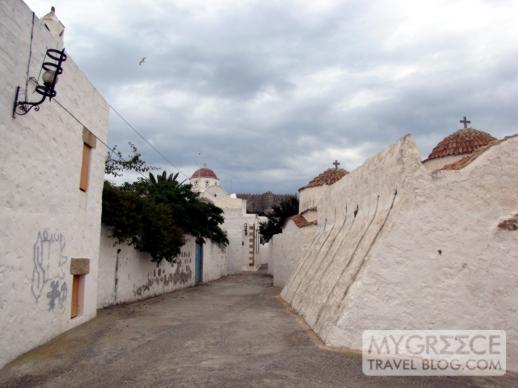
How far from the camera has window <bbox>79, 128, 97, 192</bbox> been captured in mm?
9128

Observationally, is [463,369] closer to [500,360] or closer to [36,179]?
[500,360]

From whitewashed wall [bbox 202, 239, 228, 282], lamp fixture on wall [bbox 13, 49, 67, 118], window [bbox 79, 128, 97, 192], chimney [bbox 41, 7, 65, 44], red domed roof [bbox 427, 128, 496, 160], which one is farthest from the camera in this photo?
whitewashed wall [bbox 202, 239, 228, 282]

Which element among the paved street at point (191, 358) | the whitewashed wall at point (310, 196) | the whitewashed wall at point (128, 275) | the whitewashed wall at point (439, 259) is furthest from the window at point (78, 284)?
the whitewashed wall at point (310, 196)

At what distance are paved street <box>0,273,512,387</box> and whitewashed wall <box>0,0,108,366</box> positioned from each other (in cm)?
55

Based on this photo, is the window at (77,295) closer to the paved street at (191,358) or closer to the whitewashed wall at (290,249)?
the paved street at (191,358)

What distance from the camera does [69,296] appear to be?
27.4ft

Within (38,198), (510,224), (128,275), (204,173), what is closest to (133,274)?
(128,275)

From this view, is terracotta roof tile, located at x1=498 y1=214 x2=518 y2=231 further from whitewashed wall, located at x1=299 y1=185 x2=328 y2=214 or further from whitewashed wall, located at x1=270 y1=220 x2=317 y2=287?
whitewashed wall, located at x1=299 y1=185 x2=328 y2=214

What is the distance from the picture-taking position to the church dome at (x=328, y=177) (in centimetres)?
2396

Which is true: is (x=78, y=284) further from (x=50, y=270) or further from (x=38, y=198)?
(x=38, y=198)

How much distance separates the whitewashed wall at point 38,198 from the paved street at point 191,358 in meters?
0.55

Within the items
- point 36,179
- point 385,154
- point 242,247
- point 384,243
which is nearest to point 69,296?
point 36,179

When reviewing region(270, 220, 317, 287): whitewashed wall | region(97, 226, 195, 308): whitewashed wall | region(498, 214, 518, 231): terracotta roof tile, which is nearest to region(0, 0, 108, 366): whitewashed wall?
region(97, 226, 195, 308): whitewashed wall

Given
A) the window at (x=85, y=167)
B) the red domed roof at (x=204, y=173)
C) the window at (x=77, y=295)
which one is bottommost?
the window at (x=77, y=295)
